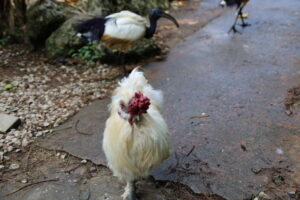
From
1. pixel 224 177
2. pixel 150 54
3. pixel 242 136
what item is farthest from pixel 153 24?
pixel 224 177

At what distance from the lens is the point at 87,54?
20.4 feet

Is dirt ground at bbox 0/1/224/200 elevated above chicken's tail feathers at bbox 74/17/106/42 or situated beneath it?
situated beneath

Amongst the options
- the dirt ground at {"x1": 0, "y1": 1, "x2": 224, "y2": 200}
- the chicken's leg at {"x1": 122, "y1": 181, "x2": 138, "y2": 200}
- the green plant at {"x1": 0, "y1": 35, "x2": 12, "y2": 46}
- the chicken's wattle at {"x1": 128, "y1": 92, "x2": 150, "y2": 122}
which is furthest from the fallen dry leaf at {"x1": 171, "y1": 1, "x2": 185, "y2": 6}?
the chicken's wattle at {"x1": 128, "y1": 92, "x2": 150, "y2": 122}

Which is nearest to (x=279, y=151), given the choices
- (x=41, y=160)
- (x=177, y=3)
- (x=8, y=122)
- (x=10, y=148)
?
(x=41, y=160)

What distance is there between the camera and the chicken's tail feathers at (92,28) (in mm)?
5496

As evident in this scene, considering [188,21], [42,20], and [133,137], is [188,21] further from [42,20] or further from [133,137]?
[133,137]

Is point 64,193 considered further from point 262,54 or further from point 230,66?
point 262,54

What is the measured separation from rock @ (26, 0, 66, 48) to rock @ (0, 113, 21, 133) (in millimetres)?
2557

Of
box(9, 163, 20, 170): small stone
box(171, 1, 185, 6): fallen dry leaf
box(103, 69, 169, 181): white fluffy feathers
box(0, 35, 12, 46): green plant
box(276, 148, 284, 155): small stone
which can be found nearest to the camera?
box(103, 69, 169, 181): white fluffy feathers

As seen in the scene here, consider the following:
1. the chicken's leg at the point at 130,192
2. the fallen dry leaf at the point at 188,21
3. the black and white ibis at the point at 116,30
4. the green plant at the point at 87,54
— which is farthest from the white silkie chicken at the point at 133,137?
the fallen dry leaf at the point at 188,21

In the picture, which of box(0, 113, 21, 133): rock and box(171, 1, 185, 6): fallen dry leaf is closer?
box(0, 113, 21, 133): rock

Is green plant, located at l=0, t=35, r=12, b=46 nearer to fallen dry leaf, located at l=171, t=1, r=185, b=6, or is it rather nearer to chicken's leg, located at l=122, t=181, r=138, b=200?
fallen dry leaf, located at l=171, t=1, r=185, b=6

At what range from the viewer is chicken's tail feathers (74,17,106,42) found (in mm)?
5496

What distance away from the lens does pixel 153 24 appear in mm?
5828
